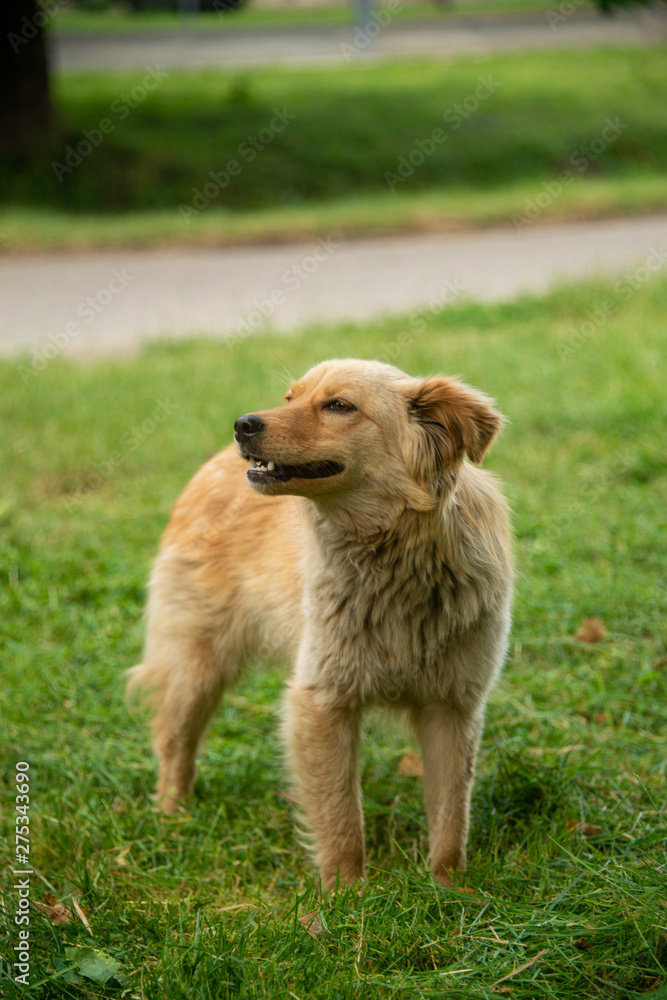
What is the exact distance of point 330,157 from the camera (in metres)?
16.7

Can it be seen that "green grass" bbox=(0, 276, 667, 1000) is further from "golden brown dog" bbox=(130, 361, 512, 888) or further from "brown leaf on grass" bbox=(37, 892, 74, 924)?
"golden brown dog" bbox=(130, 361, 512, 888)

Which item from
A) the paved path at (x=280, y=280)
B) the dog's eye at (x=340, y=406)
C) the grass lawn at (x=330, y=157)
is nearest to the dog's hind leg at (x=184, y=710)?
the dog's eye at (x=340, y=406)

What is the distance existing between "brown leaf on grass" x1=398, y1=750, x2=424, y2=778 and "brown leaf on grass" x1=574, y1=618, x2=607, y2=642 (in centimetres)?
99

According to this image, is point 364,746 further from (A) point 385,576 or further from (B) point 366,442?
(B) point 366,442

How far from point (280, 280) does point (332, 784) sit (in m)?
8.99

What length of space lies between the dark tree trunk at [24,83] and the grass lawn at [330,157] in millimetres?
481

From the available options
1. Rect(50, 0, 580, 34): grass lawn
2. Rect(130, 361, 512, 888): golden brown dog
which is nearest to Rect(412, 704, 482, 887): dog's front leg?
Rect(130, 361, 512, 888): golden brown dog

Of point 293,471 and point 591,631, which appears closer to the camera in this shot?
point 293,471

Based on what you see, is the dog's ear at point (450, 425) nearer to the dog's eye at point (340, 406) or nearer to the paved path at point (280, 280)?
the dog's eye at point (340, 406)

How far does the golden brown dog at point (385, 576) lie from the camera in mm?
2850

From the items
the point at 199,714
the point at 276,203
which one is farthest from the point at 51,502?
the point at 276,203

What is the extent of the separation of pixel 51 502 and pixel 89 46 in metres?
22.5

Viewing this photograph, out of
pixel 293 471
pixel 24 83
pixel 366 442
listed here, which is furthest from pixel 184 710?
pixel 24 83

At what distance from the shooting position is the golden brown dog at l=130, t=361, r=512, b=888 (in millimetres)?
2850
